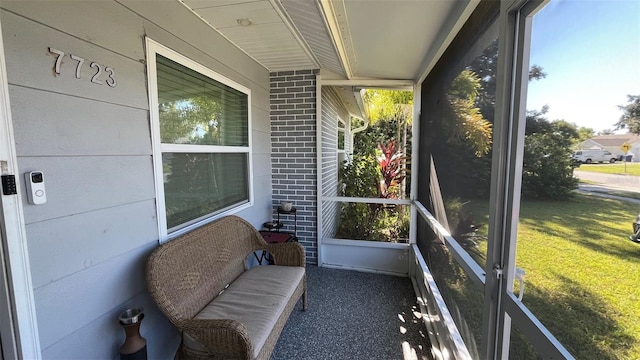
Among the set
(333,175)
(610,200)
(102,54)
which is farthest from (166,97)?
(333,175)

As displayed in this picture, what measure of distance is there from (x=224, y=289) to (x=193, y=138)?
1.23 m

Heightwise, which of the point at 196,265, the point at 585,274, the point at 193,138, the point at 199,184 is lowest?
the point at 196,265


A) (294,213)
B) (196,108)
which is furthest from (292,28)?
(294,213)

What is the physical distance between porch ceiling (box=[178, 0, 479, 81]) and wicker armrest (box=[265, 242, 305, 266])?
6.31ft

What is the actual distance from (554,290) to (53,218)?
1.95 m

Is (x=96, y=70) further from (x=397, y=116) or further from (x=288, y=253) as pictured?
(x=397, y=116)

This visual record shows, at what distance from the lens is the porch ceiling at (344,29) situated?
1728 mm

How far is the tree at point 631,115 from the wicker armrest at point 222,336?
167 cm

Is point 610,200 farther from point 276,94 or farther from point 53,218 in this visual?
point 276,94

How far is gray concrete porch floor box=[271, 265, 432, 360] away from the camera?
6.98ft

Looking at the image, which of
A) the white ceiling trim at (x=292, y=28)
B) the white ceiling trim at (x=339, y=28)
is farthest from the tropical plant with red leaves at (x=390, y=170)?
the white ceiling trim at (x=292, y=28)

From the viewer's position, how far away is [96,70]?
4.37 feet

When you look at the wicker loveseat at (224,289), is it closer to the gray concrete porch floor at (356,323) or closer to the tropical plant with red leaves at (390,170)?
the gray concrete porch floor at (356,323)

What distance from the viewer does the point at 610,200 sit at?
72 cm
